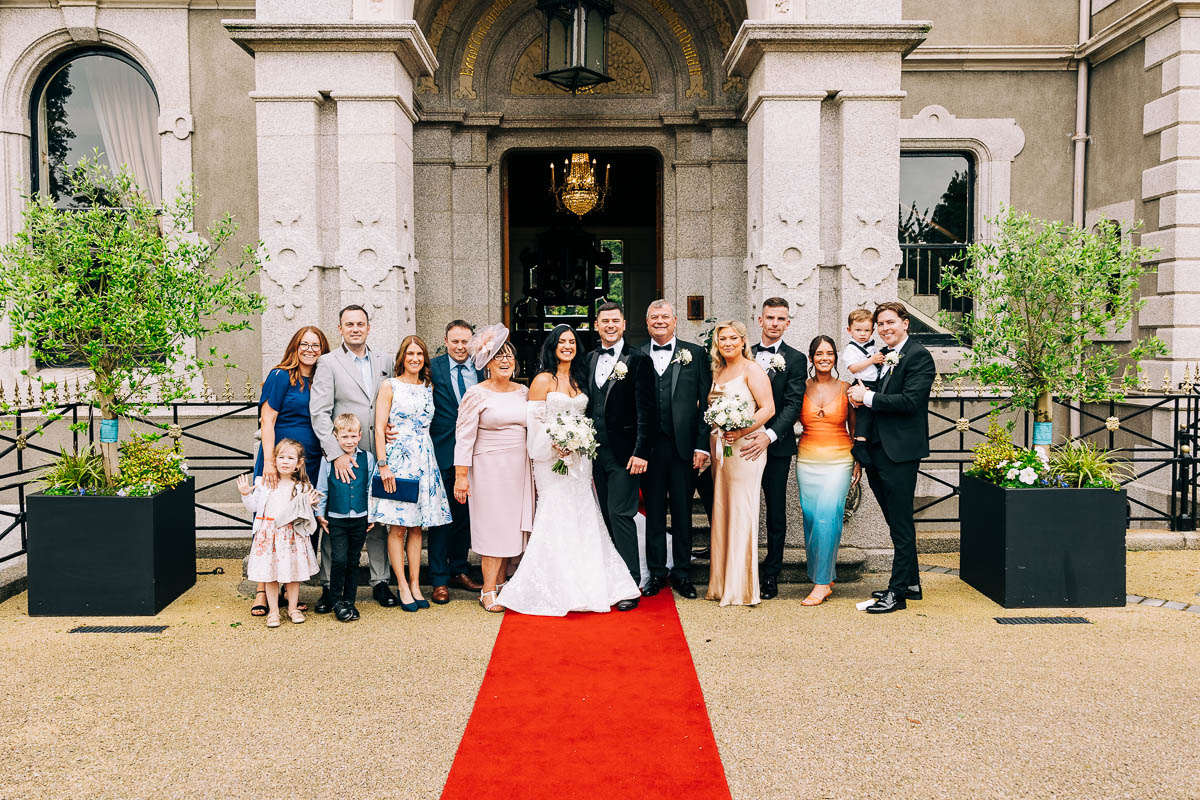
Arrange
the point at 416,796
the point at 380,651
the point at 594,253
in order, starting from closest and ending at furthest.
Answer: the point at 416,796
the point at 380,651
the point at 594,253

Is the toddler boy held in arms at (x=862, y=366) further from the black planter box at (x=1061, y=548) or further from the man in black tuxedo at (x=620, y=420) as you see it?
the man in black tuxedo at (x=620, y=420)

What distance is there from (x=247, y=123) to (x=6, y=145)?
2761 millimetres

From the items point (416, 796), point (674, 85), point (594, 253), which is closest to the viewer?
point (416, 796)

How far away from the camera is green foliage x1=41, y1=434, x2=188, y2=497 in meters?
6.18

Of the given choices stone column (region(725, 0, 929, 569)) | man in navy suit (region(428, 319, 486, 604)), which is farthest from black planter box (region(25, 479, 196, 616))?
stone column (region(725, 0, 929, 569))

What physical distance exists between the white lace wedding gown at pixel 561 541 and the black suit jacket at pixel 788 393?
1.35 meters

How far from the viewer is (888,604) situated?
19.9 ft

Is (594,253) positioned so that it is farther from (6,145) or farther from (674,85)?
(6,145)

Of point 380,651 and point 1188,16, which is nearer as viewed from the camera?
point 380,651

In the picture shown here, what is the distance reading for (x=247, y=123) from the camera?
33.0 ft

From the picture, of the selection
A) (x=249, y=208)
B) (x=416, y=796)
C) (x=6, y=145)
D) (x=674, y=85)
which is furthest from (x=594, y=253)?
(x=416, y=796)

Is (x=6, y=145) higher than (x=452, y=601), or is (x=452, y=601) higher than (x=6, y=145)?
(x=6, y=145)

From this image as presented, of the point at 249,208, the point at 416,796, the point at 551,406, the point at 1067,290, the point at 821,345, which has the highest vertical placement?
the point at 249,208

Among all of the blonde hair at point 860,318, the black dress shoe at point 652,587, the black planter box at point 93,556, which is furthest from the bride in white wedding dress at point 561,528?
the black planter box at point 93,556
